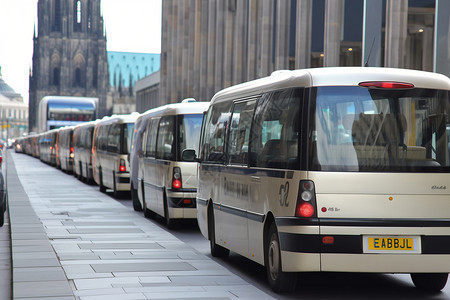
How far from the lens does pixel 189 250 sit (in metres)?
11.5

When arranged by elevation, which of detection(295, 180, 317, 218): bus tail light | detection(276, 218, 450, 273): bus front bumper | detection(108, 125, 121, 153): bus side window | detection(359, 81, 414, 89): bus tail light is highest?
detection(359, 81, 414, 89): bus tail light

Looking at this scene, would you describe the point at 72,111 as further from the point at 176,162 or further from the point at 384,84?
the point at 384,84

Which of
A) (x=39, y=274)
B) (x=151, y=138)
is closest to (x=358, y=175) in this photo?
(x=39, y=274)

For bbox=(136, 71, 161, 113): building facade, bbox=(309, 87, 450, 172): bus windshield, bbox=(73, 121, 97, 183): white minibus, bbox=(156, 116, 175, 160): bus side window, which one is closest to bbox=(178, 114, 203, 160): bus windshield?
bbox=(156, 116, 175, 160): bus side window

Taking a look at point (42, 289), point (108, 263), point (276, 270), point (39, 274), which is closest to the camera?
point (42, 289)

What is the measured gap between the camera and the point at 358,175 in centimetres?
744

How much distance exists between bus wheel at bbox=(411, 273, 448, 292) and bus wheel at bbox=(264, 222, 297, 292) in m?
1.38

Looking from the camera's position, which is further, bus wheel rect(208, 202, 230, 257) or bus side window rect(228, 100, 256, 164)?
bus wheel rect(208, 202, 230, 257)

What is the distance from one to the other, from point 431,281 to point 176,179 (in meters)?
6.48

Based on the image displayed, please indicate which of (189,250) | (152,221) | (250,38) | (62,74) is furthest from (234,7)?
(62,74)

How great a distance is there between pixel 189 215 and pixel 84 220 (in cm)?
270

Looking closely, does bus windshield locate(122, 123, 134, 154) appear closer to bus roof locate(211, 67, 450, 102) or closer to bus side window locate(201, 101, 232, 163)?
bus side window locate(201, 101, 232, 163)

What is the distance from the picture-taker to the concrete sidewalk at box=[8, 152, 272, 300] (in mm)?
7859

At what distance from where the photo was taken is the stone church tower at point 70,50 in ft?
520
